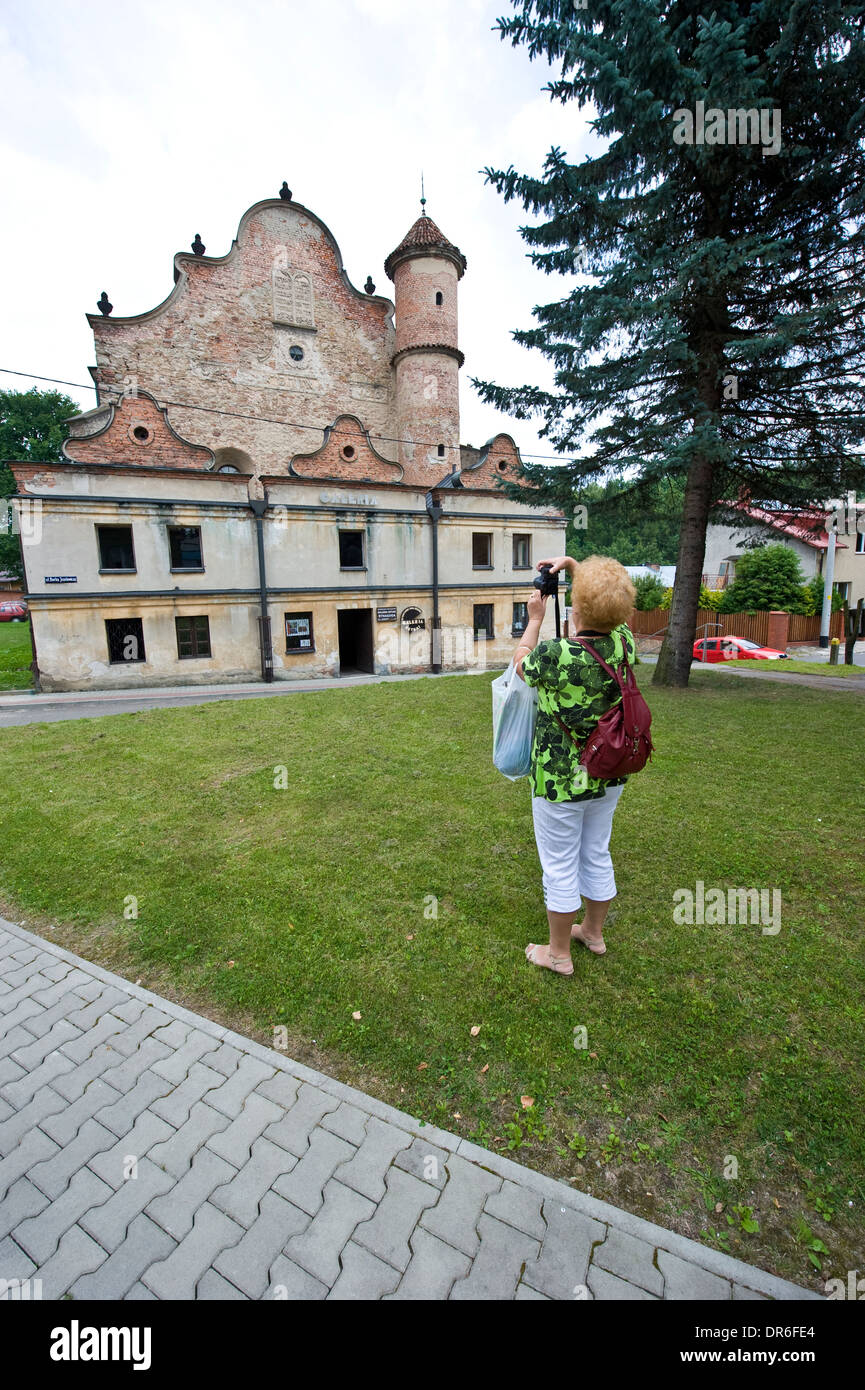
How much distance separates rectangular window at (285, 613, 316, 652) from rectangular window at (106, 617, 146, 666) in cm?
477

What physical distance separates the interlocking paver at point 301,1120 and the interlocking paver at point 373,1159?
0.23m

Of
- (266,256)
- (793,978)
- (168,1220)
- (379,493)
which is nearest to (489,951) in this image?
(793,978)

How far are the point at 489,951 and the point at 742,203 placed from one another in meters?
14.5

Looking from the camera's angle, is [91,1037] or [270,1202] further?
[91,1037]

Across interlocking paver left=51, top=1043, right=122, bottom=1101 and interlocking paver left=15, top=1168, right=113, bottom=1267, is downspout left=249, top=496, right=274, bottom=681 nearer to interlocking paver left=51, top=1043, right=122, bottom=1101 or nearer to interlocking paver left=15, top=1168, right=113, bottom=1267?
interlocking paver left=51, top=1043, right=122, bottom=1101

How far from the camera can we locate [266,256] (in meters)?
24.8

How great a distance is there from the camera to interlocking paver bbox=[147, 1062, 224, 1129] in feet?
8.85

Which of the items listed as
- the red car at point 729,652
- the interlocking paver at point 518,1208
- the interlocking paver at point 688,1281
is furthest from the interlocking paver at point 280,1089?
the red car at point 729,652

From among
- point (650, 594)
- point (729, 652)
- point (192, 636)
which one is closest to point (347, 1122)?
point (192, 636)

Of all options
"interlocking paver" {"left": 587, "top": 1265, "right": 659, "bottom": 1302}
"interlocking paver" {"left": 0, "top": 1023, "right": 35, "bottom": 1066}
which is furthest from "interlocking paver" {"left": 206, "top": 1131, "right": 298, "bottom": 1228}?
"interlocking paver" {"left": 0, "top": 1023, "right": 35, "bottom": 1066}

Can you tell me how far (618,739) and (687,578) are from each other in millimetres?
11867

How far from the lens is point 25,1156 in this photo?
2512 millimetres

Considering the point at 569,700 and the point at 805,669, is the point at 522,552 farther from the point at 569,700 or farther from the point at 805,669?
the point at 569,700
